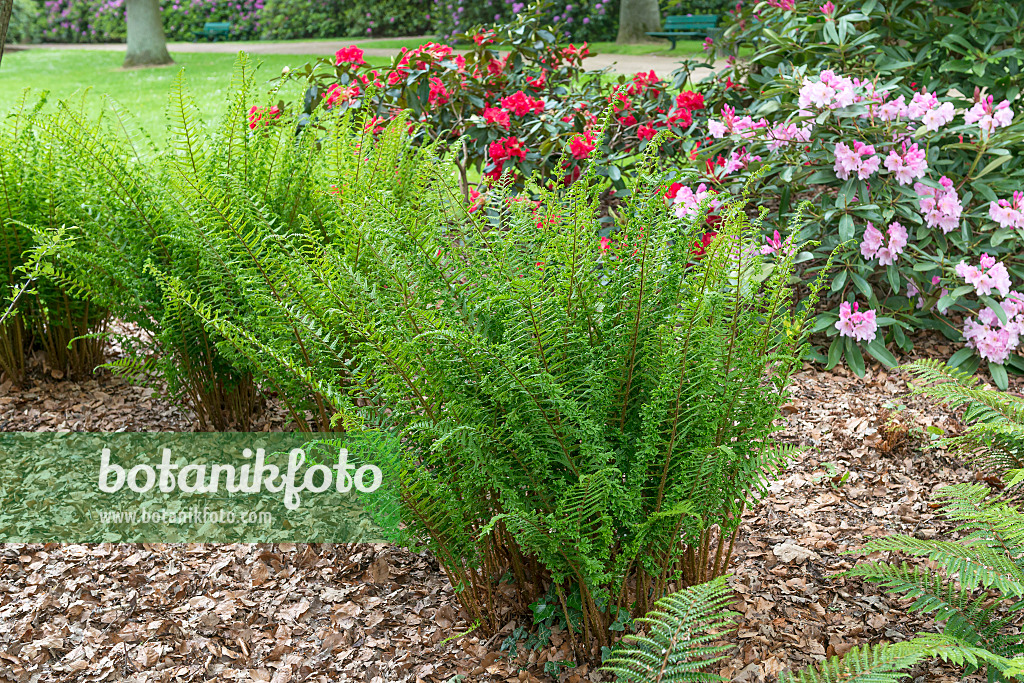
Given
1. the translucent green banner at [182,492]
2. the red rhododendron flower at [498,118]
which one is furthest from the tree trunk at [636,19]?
the translucent green banner at [182,492]

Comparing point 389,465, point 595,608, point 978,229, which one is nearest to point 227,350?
point 389,465

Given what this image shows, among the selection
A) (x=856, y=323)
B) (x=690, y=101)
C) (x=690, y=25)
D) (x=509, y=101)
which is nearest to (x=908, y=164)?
(x=856, y=323)

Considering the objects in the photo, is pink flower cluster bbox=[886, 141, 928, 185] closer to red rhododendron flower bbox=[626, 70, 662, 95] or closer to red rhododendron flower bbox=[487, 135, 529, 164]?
red rhododendron flower bbox=[626, 70, 662, 95]

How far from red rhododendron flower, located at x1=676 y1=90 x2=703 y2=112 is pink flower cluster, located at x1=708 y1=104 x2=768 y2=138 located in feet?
1.23

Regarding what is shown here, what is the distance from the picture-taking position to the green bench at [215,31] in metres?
18.4

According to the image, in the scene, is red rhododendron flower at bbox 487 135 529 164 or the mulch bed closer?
the mulch bed

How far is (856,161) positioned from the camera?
10.8ft

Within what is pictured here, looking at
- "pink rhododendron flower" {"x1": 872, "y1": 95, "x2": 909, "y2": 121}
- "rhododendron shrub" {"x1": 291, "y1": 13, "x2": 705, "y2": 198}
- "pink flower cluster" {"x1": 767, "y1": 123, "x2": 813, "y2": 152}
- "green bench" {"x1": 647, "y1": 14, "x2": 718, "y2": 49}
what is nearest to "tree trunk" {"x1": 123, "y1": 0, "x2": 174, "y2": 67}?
"green bench" {"x1": 647, "y1": 14, "x2": 718, "y2": 49}

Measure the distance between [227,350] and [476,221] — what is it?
30.5 inches

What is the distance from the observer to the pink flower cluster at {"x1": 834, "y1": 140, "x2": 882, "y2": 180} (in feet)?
10.8

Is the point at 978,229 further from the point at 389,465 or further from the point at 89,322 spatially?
the point at 89,322

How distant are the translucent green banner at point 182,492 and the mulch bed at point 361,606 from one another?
2.4 inches

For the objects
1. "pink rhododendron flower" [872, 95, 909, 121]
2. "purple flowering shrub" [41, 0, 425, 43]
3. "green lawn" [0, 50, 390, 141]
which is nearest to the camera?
"pink rhododendron flower" [872, 95, 909, 121]

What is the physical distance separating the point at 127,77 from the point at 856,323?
1191cm
